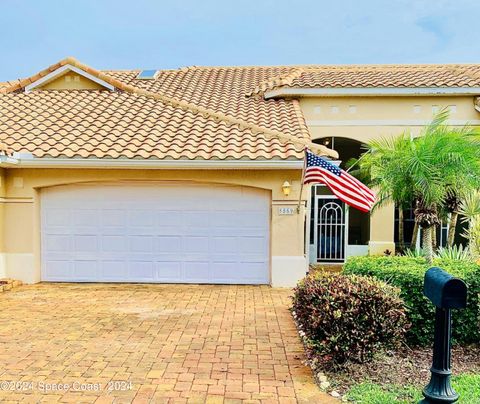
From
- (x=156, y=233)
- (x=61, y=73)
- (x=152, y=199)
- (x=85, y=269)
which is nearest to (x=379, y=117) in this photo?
(x=152, y=199)

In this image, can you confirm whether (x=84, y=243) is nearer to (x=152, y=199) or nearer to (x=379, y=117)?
(x=152, y=199)

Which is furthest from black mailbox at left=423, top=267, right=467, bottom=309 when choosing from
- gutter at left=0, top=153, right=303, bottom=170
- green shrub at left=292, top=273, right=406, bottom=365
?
gutter at left=0, top=153, right=303, bottom=170

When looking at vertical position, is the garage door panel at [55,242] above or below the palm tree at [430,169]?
below

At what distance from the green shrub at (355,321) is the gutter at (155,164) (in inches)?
196

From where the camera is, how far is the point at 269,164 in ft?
33.9

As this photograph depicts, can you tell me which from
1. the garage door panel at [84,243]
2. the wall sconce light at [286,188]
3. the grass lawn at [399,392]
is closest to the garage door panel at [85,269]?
the garage door panel at [84,243]

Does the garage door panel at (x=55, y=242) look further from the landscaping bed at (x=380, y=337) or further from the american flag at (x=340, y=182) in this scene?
the landscaping bed at (x=380, y=337)

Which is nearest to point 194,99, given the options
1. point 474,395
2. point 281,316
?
point 281,316

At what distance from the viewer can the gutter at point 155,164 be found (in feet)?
33.9

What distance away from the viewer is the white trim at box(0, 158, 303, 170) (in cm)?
1034

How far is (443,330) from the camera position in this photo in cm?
416

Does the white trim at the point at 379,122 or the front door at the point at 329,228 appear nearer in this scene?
the white trim at the point at 379,122

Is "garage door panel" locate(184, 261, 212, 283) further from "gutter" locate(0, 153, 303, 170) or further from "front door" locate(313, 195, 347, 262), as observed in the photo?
"front door" locate(313, 195, 347, 262)

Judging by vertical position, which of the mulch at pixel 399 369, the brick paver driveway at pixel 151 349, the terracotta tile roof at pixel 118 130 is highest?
the terracotta tile roof at pixel 118 130
